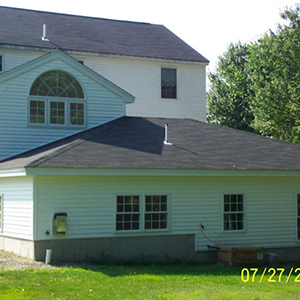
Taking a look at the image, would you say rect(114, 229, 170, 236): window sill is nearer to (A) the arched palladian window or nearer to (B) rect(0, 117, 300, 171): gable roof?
(B) rect(0, 117, 300, 171): gable roof

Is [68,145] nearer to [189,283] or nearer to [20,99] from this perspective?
[20,99]

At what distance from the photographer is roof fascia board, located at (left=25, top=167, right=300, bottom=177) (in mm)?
16406

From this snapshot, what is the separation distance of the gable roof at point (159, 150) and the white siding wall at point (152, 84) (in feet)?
18.5

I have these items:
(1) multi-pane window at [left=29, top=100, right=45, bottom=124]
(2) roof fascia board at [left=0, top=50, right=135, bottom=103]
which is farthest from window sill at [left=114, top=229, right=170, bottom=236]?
(2) roof fascia board at [left=0, top=50, right=135, bottom=103]

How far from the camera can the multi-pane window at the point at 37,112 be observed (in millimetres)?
21672

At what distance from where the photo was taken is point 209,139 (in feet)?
71.8

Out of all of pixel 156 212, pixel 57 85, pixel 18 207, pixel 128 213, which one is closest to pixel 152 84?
pixel 57 85

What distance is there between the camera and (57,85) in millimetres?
22188

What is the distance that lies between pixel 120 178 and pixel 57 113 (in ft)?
18.0

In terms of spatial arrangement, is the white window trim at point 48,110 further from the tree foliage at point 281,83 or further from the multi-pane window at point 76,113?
the tree foliage at point 281,83

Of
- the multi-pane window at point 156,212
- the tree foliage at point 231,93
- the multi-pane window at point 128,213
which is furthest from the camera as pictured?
the tree foliage at point 231,93

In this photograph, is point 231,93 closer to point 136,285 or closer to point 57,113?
point 57,113
